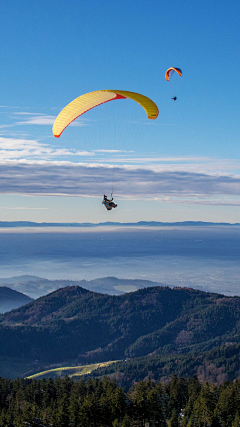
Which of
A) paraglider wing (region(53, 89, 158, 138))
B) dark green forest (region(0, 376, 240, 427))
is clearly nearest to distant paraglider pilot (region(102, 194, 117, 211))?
paraglider wing (region(53, 89, 158, 138))

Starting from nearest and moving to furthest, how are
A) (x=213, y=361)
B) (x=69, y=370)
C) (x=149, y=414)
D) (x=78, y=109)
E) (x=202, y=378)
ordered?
(x=78, y=109) < (x=149, y=414) < (x=202, y=378) < (x=213, y=361) < (x=69, y=370)

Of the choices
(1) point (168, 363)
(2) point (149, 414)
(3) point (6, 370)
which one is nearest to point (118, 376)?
(1) point (168, 363)

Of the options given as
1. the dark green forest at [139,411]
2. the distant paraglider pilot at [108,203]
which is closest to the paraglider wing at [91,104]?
the distant paraglider pilot at [108,203]

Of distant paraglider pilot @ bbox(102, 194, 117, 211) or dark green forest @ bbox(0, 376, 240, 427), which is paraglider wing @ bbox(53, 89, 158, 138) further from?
dark green forest @ bbox(0, 376, 240, 427)

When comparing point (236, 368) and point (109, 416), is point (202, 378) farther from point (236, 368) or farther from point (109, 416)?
point (109, 416)

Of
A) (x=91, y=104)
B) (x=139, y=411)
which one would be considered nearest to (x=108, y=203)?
(x=91, y=104)

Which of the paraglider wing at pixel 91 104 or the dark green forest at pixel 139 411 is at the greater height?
the paraglider wing at pixel 91 104

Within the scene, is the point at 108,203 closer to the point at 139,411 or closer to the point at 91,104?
the point at 91,104

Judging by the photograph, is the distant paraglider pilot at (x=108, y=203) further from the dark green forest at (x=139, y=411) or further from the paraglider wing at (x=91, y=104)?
the dark green forest at (x=139, y=411)
